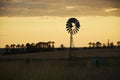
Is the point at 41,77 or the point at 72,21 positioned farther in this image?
the point at 72,21

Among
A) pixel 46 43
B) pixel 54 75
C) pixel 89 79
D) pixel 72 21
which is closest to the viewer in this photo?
pixel 89 79

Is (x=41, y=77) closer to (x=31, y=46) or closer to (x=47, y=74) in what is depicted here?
(x=47, y=74)

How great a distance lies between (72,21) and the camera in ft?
109

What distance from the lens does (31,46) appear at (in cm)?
9988

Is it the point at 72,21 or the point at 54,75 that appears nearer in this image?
the point at 54,75

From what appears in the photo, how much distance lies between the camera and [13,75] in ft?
62.3

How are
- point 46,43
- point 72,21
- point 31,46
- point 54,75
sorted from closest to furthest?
point 54,75, point 72,21, point 31,46, point 46,43

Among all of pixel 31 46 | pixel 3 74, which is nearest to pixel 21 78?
pixel 3 74

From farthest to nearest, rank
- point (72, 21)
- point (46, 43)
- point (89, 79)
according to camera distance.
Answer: point (46, 43), point (72, 21), point (89, 79)

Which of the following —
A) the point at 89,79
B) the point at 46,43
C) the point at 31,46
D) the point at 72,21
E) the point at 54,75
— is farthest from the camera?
the point at 46,43

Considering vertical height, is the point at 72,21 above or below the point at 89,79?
above

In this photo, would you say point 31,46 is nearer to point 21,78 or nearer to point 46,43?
point 46,43

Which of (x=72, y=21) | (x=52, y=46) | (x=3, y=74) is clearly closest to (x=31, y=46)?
(x=52, y=46)

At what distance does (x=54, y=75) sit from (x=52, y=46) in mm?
86562
